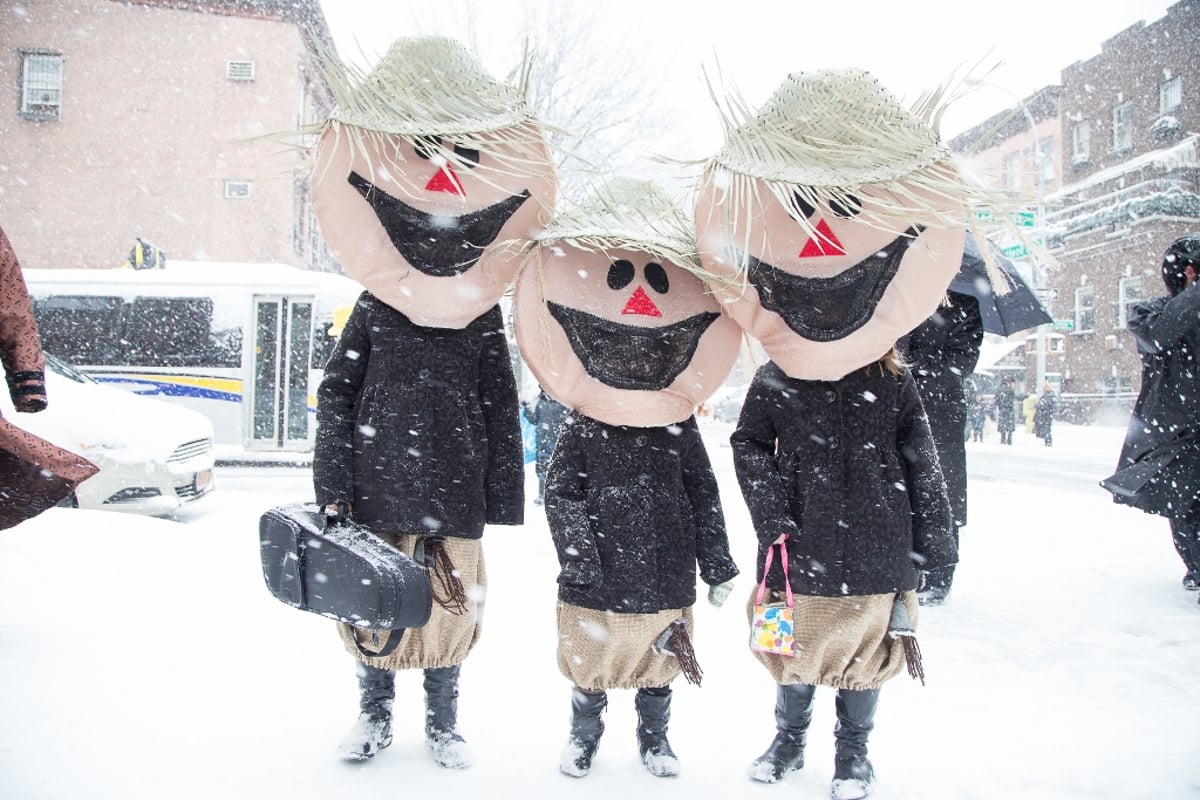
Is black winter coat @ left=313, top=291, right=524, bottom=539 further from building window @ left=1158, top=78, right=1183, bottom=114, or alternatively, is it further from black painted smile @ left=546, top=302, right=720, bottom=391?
building window @ left=1158, top=78, right=1183, bottom=114

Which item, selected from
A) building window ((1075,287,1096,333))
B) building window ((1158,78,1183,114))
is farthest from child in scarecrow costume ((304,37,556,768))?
building window ((1158,78,1183,114))

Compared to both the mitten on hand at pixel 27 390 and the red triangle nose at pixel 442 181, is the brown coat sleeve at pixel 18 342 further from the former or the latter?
the red triangle nose at pixel 442 181

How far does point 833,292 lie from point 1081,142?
30.4 meters

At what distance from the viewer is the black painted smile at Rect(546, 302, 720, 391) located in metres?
2.70

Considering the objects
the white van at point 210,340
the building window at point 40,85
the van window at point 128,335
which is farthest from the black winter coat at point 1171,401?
the building window at point 40,85

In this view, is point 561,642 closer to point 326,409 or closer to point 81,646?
point 326,409

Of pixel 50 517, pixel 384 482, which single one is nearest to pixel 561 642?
pixel 384 482

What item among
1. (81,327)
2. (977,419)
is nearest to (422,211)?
(81,327)

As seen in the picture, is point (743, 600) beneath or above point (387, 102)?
beneath

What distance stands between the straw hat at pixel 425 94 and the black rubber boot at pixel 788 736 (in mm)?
2097

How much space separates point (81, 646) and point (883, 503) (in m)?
3.26

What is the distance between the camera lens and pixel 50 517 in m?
4.95

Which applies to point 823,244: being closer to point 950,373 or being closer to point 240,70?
point 950,373

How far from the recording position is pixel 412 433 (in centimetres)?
275
